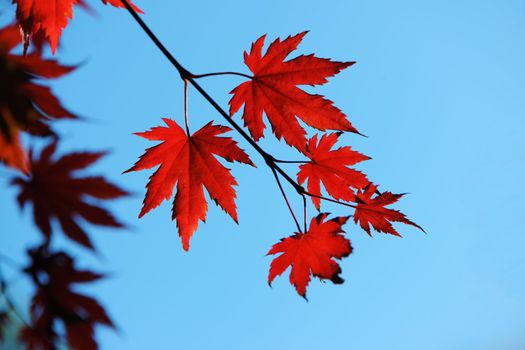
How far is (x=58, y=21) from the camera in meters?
1.40

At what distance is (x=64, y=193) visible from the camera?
0.89 metres

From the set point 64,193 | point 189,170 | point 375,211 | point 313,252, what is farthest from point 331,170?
point 64,193

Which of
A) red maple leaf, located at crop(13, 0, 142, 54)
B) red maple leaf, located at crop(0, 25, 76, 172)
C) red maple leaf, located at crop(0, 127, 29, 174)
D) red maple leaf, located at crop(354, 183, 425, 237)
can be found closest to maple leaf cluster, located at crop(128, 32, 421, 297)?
red maple leaf, located at crop(354, 183, 425, 237)

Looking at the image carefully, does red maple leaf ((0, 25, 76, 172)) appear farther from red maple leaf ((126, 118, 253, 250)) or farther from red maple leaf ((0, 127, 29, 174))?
red maple leaf ((126, 118, 253, 250))

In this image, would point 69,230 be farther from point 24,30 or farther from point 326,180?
point 326,180

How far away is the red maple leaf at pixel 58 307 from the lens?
736 millimetres

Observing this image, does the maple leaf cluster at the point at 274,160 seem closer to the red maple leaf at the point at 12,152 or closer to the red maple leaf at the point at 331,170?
the red maple leaf at the point at 331,170

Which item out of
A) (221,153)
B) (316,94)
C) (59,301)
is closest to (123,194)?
(59,301)

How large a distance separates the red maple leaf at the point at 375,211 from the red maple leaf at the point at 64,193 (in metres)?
0.85

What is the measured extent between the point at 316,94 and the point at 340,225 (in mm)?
409

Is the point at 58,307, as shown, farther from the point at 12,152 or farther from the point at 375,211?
the point at 375,211

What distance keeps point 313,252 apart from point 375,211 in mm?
290

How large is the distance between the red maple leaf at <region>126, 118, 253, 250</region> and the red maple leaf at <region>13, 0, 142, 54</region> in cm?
39

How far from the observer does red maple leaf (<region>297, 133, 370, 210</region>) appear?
149 cm
